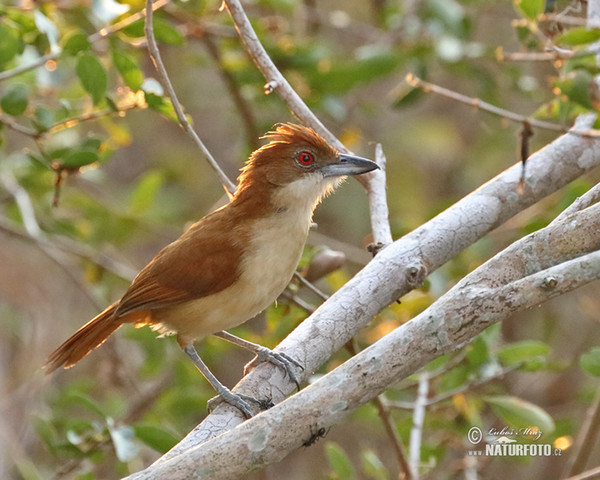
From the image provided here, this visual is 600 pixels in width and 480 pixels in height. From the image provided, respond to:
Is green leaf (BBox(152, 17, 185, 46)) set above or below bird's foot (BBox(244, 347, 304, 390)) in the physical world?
above

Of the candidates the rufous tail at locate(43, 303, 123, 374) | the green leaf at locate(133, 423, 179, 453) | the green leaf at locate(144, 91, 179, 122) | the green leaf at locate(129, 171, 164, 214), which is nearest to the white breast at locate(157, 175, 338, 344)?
the rufous tail at locate(43, 303, 123, 374)

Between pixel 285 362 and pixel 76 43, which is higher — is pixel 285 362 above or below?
below

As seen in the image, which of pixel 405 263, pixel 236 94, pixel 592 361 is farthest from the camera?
pixel 236 94

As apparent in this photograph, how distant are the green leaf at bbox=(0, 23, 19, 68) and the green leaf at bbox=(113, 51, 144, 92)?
0.43m

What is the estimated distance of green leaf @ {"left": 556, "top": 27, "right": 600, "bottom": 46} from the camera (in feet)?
10.3

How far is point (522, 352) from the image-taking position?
150 inches

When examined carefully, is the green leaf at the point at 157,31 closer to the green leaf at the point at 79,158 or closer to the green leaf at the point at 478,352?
the green leaf at the point at 79,158

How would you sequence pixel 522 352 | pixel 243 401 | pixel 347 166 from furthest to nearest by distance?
pixel 522 352 → pixel 347 166 → pixel 243 401

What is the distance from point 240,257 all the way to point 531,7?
64.2 inches

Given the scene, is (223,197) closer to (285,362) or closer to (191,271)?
(191,271)

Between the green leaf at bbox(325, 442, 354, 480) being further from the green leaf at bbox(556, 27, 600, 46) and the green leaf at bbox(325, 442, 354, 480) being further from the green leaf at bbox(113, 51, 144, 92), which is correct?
the green leaf at bbox(556, 27, 600, 46)

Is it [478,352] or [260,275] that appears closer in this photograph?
[260,275]

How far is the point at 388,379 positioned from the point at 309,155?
1599 millimetres

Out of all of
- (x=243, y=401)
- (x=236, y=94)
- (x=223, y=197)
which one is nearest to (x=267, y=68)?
(x=243, y=401)
